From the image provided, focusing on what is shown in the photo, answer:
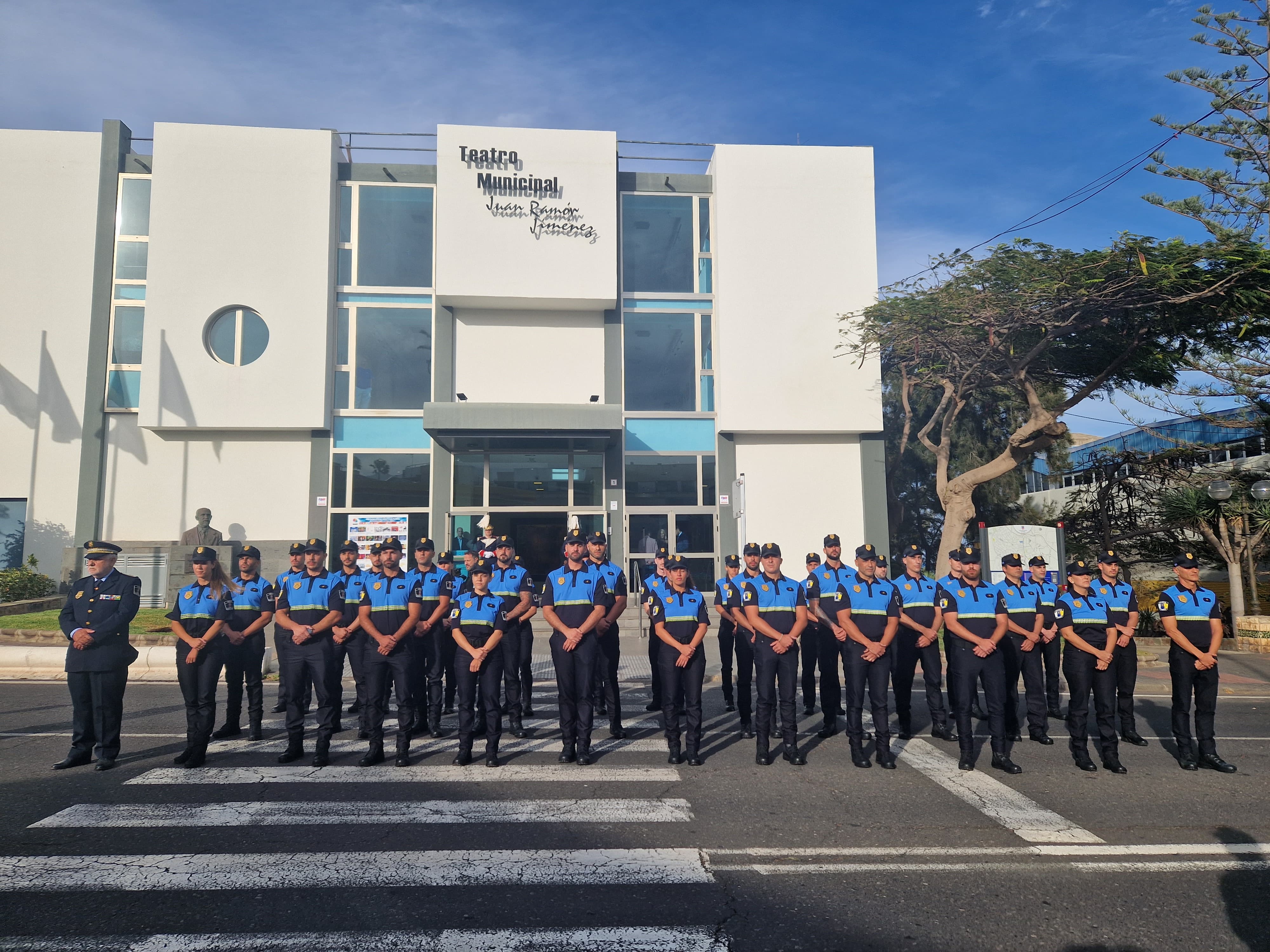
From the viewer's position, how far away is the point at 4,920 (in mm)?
4109

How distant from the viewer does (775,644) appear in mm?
7621

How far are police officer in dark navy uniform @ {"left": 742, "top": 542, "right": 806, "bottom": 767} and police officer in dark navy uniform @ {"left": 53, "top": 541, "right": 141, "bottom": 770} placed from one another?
5.60m

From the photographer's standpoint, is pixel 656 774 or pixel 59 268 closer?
pixel 656 774

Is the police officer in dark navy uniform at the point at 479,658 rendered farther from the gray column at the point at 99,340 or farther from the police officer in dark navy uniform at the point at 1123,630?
the gray column at the point at 99,340

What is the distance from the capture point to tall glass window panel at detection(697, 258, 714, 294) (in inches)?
909

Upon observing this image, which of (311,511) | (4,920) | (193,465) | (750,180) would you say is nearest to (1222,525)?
(750,180)

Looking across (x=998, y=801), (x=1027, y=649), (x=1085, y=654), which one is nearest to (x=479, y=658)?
(x=998, y=801)

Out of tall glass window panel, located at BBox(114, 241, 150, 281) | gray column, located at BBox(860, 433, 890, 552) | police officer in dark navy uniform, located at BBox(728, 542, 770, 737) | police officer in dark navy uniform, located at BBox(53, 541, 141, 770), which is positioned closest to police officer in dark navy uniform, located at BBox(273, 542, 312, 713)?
police officer in dark navy uniform, located at BBox(53, 541, 141, 770)

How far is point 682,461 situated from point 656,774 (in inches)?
619

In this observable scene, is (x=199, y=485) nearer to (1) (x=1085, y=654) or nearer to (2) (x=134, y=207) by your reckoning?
(2) (x=134, y=207)

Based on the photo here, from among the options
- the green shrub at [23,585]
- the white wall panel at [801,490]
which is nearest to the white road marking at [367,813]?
the white wall panel at [801,490]

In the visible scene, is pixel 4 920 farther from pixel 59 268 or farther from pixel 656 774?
pixel 59 268

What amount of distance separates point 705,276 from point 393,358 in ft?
30.0

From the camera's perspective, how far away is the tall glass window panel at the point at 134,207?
2192cm
